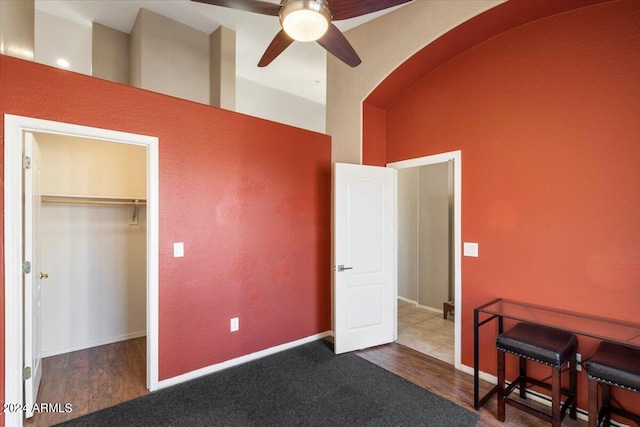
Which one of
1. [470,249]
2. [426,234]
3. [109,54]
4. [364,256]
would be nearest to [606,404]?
[470,249]

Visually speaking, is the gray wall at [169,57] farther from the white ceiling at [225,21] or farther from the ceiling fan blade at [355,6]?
the ceiling fan blade at [355,6]

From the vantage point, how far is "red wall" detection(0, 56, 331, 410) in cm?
217

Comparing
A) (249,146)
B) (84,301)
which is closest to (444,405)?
(249,146)

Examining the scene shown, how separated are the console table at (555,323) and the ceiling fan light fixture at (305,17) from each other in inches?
86.6

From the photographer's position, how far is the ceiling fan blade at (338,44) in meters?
1.80

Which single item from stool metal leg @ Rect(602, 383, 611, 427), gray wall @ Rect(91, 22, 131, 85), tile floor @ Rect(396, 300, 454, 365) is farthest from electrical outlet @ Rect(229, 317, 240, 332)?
gray wall @ Rect(91, 22, 131, 85)

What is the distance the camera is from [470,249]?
284 centimetres

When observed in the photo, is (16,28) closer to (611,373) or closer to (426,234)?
(611,373)

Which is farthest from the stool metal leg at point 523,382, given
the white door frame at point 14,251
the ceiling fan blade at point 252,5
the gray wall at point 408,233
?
the white door frame at point 14,251

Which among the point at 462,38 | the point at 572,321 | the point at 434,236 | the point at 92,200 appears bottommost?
the point at 572,321

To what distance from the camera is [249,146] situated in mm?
2955

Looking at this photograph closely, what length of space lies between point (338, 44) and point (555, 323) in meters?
2.53

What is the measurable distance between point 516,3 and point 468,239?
194 cm

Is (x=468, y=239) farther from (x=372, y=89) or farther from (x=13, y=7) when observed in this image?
(x=13, y=7)
